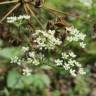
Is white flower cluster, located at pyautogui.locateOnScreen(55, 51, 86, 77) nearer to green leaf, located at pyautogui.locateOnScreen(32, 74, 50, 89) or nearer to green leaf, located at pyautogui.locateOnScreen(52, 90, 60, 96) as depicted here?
green leaf, located at pyautogui.locateOnScreen(32, 74, 50, 89)

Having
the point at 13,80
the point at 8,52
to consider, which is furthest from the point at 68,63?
the point at 8,52

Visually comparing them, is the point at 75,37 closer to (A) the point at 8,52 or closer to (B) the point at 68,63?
(B) the point at 68,63

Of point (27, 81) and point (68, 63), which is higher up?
point (68, 63)

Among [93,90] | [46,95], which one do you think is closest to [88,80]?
[93,90]

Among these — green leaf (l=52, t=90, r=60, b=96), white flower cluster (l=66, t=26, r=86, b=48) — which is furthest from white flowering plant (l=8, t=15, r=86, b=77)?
green leaf (l=52, t=90, r=60, b=96)

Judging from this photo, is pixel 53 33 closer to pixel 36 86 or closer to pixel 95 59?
pixel 36 86

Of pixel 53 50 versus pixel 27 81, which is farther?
pixel 27 81

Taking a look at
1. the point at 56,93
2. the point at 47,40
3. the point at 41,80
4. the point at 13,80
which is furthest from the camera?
the point at 56,93

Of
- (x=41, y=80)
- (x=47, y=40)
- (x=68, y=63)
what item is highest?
(x=47, y=40)

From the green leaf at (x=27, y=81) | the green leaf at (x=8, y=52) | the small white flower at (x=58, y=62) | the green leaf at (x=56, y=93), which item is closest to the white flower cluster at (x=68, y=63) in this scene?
the small white flower at (x=58, y=62)
